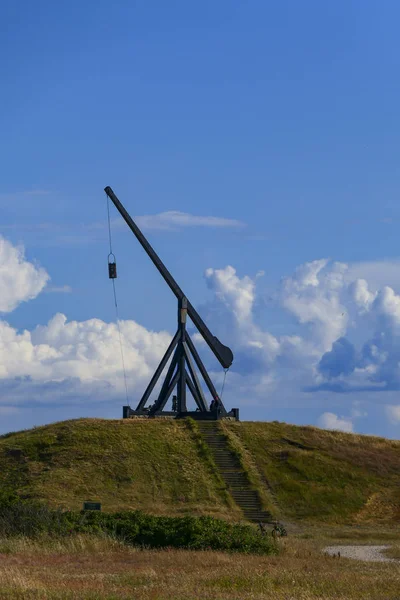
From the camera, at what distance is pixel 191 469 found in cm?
5578

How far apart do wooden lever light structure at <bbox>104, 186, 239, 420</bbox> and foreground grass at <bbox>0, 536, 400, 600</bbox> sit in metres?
32.9

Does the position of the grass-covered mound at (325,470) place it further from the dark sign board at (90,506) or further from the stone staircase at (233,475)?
the dark sign board at (90,506)

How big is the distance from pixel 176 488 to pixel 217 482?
8.72 ft

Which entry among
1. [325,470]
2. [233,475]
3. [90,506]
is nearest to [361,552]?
[90,506]

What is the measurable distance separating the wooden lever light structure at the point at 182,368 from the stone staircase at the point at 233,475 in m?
2.42

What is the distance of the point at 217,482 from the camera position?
54.6 metres

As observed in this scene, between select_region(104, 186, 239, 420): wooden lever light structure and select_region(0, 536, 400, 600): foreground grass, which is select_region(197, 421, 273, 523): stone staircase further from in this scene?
select_region(0, 536, 400, 600): foreground grass

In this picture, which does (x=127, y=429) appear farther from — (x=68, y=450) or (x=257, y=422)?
(x=257, y=422)

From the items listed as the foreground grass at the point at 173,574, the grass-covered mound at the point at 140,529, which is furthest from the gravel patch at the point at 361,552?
the grass-covered mound at the point at 140,529

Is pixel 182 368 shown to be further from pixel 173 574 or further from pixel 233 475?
pixel 173 574

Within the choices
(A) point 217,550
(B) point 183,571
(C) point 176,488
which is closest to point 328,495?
(C) point 176,488

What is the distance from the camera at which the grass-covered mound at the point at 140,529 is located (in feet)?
104

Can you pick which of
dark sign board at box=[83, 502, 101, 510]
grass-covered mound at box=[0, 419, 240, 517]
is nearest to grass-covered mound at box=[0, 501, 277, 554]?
dark sign board at box=[83, 502, 101, 510]

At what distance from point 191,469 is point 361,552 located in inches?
788
